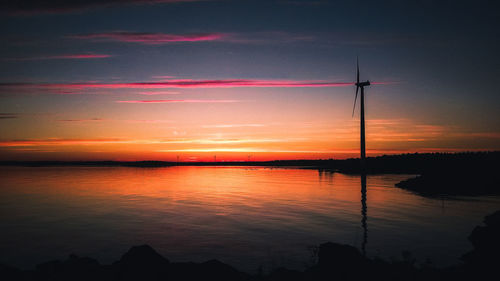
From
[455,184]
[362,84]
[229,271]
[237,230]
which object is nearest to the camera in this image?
[229,271]

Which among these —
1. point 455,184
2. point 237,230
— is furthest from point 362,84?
point 237,230

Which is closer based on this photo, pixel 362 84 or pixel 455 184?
pixel 455 184

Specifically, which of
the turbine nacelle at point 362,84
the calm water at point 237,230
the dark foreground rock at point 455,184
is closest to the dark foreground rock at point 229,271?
the calm water at point 237,230

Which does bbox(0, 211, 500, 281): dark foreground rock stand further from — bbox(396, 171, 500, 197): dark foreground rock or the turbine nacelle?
the turbine nacelle

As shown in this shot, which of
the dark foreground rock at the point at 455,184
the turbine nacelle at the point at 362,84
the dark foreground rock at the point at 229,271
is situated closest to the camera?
the dark foreground rock at the point at 229,271

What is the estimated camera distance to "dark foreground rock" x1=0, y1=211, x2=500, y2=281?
42.9 ft

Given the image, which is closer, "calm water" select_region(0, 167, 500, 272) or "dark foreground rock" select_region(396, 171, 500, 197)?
"calm water" select_region(0, 167, 500, 272)

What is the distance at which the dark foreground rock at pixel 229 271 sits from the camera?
1308 cm

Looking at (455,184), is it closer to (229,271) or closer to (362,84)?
(362,84)

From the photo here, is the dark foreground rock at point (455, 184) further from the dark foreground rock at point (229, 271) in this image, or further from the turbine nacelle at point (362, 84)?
the dark foreground rock at point (229, 271)

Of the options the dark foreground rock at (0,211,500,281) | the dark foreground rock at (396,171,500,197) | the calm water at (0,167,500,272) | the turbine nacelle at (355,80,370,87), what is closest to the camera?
the dark foreground rock at (0,211,500,281)

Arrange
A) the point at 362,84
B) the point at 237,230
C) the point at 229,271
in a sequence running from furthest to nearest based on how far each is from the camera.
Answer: the point at 362,84 < the point at 237,230 < the point at 229,271

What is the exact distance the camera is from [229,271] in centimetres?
1421

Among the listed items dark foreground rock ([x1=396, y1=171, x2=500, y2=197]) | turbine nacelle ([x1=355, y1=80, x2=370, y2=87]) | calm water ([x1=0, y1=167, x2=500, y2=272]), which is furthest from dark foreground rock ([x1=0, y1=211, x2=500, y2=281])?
turbine nacelle ([x1=355, y1=80, x2=370, y2=87])
